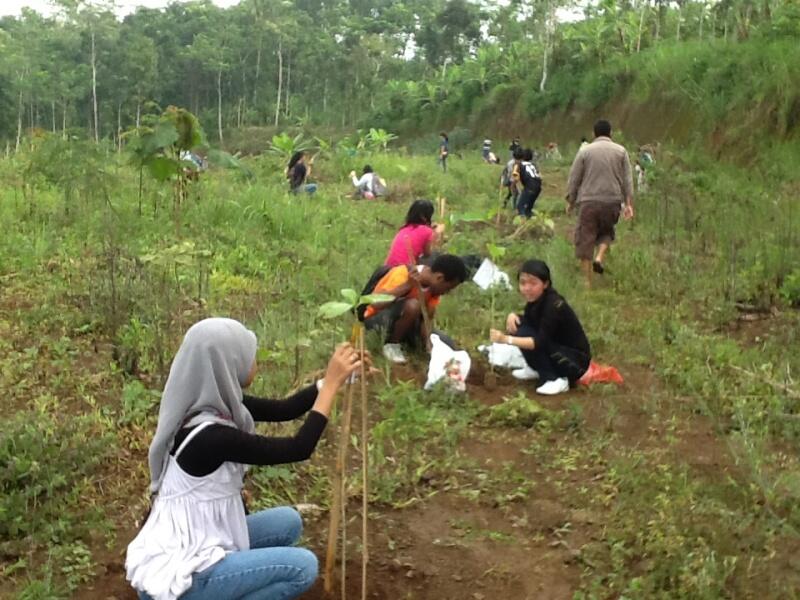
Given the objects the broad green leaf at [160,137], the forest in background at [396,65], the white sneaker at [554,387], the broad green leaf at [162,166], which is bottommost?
the white sneaker at [554,387]

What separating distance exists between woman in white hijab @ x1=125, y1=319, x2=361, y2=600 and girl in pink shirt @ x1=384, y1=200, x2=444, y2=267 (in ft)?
10.1

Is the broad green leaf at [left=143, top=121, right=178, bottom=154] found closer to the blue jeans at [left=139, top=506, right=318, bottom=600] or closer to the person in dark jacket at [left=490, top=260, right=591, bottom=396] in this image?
the person in dark jacket at [left=490, top=260, right=591, bottom=396]

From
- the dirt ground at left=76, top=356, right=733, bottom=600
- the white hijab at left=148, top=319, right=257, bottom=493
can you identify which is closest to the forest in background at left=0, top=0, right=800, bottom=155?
the dirt ground at left=76, top=356, right=733, bottom=600

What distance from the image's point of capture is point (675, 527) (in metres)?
3.18

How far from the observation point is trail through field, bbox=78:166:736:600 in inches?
121

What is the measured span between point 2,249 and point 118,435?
129 inches

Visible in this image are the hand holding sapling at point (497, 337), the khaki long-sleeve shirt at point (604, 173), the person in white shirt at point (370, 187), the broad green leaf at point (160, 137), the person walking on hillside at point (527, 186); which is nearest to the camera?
the hand holding sapling at point (497, 337)

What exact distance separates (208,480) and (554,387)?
2.81 m

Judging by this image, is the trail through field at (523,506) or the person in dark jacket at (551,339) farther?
the person in dark jacket at (551,339)

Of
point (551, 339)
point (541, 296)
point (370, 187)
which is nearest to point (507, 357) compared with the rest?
point (551, 339)

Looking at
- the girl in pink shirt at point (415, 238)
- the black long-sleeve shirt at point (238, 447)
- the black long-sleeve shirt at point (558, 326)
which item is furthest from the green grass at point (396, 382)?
the black long-sleeve shirt at point (238, 447)

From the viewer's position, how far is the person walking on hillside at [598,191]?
23.5ft

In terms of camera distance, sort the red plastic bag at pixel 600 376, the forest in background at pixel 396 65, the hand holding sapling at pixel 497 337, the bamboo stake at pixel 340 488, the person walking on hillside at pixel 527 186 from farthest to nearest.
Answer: the forest in background at pixel 396 65, the person walking on hillside at pixel 527 186, the red plastic bag at pixel 600 376, the hand holding sapling at pixel 497 337, the bamboo stake at pixel 340 488

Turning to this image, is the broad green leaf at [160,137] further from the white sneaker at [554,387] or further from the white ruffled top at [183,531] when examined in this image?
the white ruffled top at [183,531]
